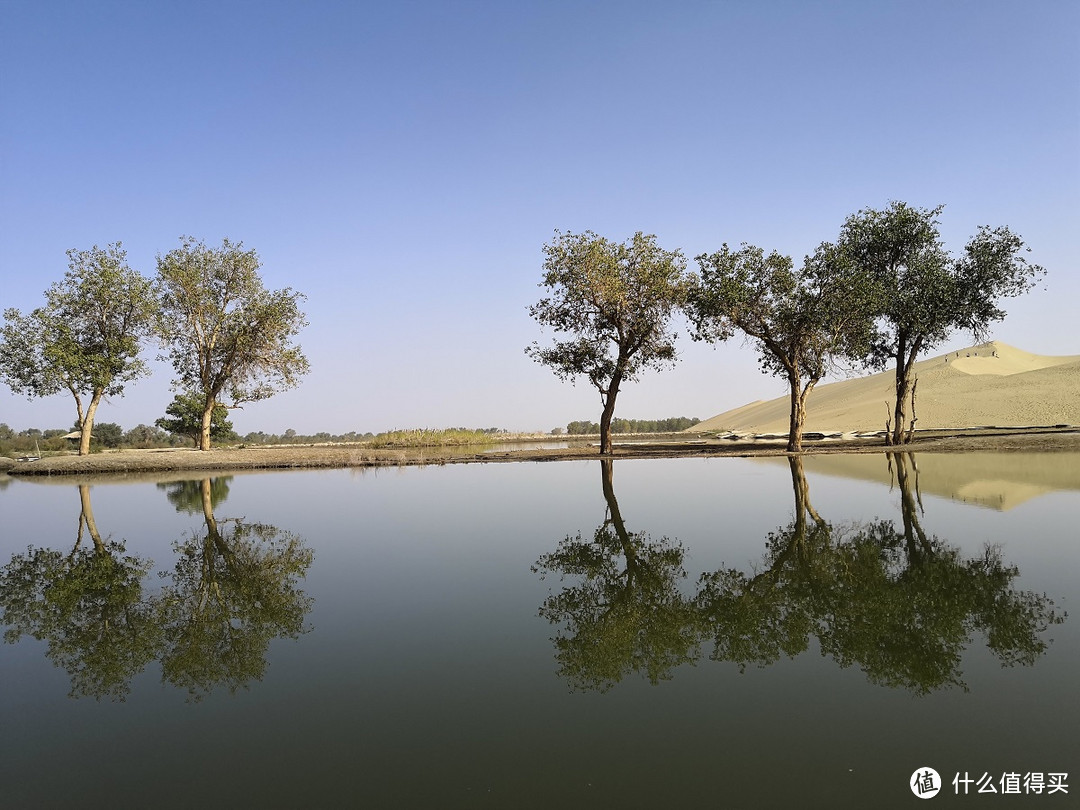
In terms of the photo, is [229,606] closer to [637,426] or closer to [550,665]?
[550,665]

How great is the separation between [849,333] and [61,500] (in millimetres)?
36798

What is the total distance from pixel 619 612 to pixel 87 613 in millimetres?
6150

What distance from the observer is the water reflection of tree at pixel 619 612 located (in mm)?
4969

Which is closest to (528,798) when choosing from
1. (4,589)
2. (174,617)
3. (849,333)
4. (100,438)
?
(174,617)

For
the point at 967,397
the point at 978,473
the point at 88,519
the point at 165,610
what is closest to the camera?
the point at 165,610

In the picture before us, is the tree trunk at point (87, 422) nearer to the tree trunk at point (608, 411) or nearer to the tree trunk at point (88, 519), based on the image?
the tree trunk at point (88, 519)

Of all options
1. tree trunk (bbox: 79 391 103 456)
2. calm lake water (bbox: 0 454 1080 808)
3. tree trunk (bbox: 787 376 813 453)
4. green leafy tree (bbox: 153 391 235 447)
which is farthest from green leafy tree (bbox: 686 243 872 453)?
green leafy tree (bbox: 153 391 235 447)

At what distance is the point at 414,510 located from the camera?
14.8 meters

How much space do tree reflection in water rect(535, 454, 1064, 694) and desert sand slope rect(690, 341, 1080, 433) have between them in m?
36.9

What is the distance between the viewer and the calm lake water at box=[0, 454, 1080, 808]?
11.2 feet

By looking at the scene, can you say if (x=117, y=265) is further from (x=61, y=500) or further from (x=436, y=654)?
(x=436, y=654)

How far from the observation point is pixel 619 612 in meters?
6.23

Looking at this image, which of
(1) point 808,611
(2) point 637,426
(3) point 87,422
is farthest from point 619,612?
(2) point 637,426

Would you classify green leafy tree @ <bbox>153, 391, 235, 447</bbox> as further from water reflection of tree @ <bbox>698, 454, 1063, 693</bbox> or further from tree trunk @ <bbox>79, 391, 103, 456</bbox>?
water reflection of tree @ <bbox>698, 454, 1063, 693</bbox>
